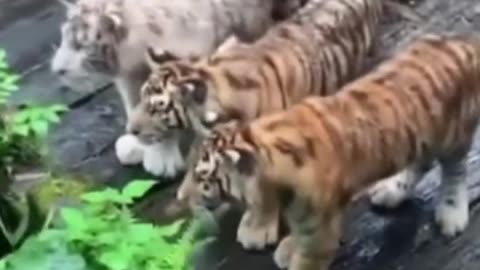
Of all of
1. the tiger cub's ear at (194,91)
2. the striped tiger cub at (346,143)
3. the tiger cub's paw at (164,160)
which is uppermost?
the tiger cub's ear at (194,91)

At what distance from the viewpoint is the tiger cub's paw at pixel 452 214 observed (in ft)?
10.7

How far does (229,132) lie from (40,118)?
25.1 inches

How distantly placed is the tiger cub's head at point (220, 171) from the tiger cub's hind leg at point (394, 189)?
1.51 feet

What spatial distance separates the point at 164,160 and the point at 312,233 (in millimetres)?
584

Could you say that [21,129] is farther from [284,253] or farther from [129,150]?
[129,150]

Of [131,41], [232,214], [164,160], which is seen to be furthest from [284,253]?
[131,41]

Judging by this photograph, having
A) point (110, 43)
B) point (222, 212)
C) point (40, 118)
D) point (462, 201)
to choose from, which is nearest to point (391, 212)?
point (462, 201)

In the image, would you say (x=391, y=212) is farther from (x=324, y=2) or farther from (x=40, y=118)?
(x=40, y=118)

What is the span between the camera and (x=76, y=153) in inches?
138

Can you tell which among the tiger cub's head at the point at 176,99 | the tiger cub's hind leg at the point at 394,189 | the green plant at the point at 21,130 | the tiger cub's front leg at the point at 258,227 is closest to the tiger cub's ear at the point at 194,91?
the tiger cub's head at the point at 176,99

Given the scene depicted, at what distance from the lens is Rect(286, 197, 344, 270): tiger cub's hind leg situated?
293 centimetres

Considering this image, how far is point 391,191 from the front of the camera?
3.31 m

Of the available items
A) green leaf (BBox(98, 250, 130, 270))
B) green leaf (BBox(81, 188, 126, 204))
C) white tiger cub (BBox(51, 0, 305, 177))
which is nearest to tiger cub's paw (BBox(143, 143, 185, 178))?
white tiger cub (BBox(51, 0, 305, 177))

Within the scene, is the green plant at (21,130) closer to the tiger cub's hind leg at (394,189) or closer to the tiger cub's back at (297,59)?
the tiger cub's back at (297,59)
